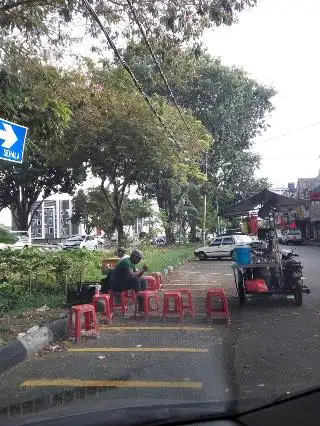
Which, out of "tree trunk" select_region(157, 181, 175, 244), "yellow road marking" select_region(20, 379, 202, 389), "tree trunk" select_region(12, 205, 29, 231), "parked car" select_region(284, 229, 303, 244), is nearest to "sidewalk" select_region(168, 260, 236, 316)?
"yellow road marking" select_region(20, 379, 202, 389)

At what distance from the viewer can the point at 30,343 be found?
6918mm

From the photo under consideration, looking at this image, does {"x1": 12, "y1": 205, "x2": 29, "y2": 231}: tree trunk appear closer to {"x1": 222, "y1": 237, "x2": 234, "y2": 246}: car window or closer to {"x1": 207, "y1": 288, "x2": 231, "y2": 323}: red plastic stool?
{"x1": 222, "y1": 237, "x2": 234, "y2": 246}: car window

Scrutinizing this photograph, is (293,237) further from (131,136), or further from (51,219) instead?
(51,219)

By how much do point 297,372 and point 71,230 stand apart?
77.4 metres

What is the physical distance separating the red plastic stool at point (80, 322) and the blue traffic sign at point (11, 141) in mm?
2393

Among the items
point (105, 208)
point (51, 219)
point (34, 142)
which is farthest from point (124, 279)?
point (51, 219)

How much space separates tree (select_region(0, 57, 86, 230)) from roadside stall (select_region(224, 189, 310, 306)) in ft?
14.6

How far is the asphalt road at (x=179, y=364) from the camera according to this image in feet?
16.2

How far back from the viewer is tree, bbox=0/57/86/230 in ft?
28.1

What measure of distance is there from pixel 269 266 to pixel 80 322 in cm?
428

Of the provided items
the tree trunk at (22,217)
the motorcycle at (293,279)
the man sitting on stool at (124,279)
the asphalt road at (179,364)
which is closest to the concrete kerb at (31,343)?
the asphalt road at (179,364)

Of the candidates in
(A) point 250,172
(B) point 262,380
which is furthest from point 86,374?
(A) point 250,172

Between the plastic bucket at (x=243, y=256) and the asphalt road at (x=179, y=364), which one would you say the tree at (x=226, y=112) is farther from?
the asphalt road at (x=179, y=364)

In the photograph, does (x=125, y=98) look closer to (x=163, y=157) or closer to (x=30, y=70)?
(x=163, y=157)
